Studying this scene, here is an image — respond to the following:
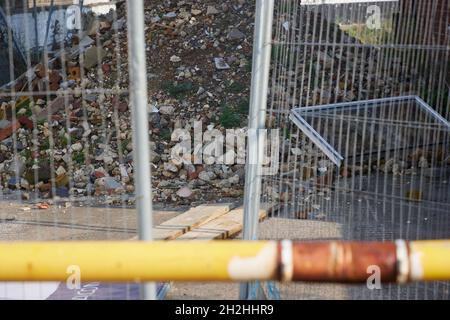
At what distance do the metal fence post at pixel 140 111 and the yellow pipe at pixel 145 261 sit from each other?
1.53ft

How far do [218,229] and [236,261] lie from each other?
3.45 meters

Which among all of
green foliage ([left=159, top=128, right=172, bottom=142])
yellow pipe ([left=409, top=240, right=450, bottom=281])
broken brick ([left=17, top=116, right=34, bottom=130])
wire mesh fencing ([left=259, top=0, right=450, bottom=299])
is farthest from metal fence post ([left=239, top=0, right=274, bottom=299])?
broken brick ([left=17, top=116, right=34, bottom=130])

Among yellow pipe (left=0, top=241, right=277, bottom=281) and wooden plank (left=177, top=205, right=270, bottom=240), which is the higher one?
yellow pipe (left=0, top=241, right=277, bottom=281)

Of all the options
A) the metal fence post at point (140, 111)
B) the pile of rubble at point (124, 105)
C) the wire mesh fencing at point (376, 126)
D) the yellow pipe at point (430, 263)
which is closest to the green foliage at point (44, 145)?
the pile of rubble at point (124, 105)

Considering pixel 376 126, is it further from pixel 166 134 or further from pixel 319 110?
pixel 166 134

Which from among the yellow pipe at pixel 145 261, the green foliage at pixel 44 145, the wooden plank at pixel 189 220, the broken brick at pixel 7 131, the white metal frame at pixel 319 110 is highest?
the white metal frame at pixel 319 110

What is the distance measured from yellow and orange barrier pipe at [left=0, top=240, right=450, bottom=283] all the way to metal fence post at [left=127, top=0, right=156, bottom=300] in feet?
1.55

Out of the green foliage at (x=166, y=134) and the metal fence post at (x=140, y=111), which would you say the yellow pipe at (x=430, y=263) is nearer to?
the metal fence post at (x=140, y=111)

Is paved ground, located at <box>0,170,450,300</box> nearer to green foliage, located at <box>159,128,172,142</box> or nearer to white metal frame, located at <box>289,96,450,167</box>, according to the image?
white metal frame, located at <box>289,96,450,167</box>

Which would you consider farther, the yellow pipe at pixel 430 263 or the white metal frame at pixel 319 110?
the white metal frame at pixel 319 110

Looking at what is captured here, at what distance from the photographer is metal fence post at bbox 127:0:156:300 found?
80.5 inches

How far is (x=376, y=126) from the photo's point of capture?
10.5ft

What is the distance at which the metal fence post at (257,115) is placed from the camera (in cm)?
318
